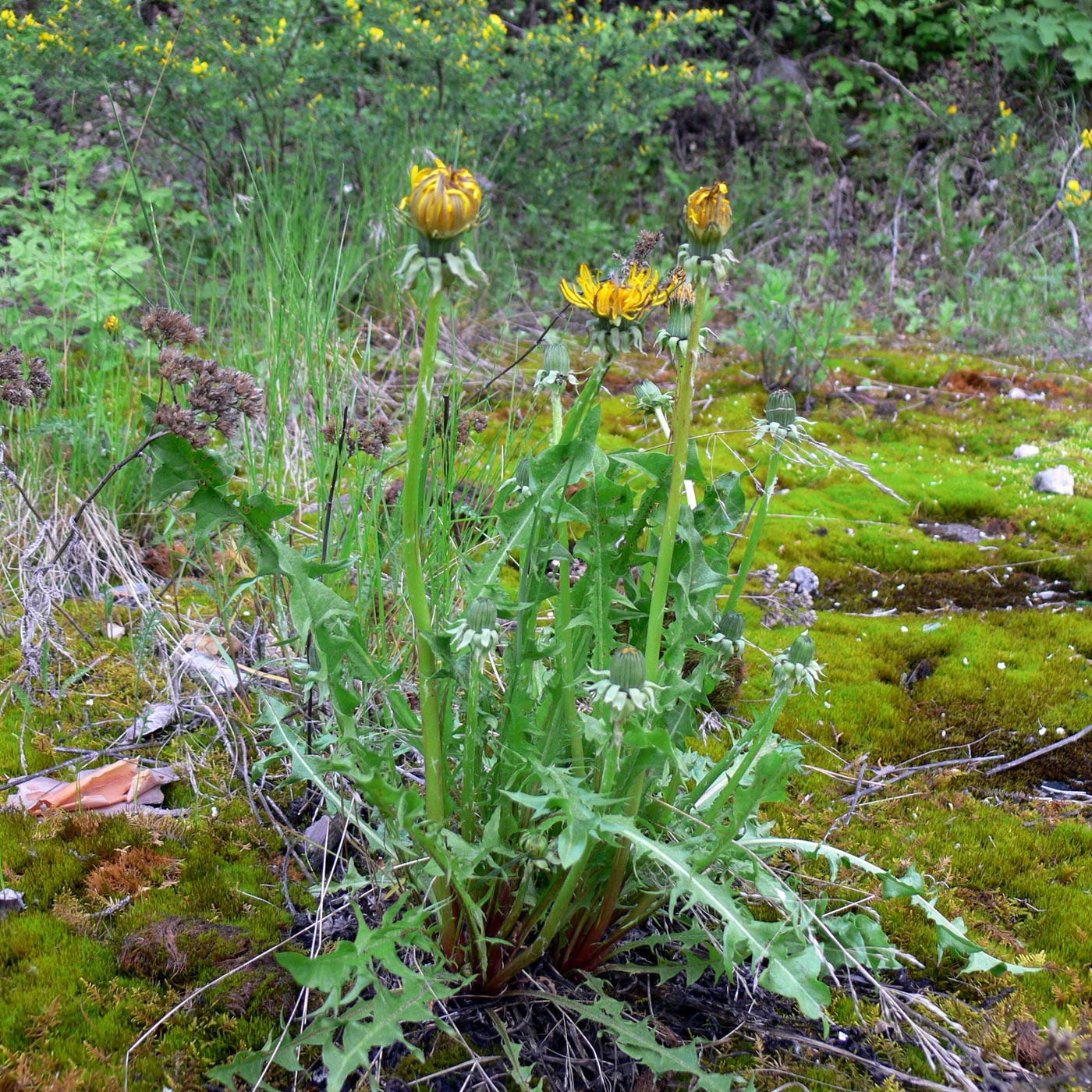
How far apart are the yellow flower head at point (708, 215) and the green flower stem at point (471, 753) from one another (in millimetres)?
601

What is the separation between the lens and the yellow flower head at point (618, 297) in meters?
1.21

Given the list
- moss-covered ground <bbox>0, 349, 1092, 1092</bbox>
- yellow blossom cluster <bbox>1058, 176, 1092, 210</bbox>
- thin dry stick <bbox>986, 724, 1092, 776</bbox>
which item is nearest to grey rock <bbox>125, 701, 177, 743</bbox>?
moss-covered ground <bbox>0, 349, 1092, 1092</bbox>

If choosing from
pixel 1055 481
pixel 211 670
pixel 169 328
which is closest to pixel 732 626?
pixel 169 328

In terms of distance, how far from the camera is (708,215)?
1100mm

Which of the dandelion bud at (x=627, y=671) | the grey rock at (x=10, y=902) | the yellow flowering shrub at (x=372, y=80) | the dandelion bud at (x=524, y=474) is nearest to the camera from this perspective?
the dandelion bud at (x=627, y=671)

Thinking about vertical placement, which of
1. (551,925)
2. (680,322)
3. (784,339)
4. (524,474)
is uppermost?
(680,322)

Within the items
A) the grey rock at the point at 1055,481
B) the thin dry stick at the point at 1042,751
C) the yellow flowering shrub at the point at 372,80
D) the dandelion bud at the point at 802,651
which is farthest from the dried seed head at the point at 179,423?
the grey rock at the point at 1055,481

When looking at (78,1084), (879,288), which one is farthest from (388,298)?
(879,288)

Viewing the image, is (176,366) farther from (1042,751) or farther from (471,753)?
(1042,751)

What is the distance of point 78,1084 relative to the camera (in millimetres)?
1174

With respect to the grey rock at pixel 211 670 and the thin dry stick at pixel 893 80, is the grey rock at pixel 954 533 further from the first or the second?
the thin dry stick at pixel 893 80

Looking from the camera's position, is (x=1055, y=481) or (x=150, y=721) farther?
(x=1055, y=481)

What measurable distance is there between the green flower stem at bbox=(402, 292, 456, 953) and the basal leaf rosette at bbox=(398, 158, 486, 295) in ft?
0.11

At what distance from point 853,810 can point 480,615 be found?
1.14 metres
